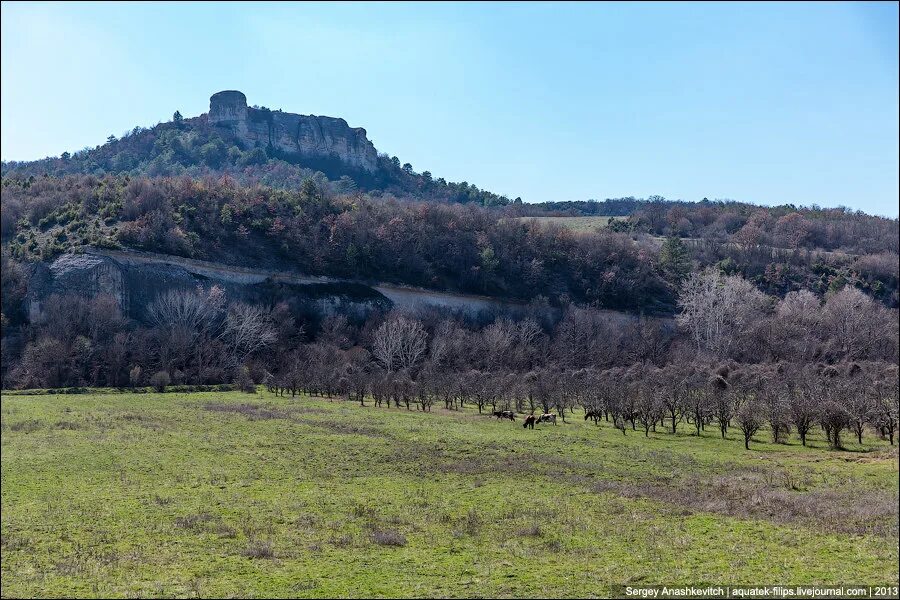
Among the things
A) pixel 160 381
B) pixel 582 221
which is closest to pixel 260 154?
pixel 582 221

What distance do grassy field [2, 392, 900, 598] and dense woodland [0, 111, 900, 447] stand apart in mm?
4163

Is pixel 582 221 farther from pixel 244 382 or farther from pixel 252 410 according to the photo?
pixel 252 410

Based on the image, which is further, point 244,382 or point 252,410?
point 244,382

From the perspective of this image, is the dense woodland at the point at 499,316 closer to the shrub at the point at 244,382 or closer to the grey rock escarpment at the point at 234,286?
the shrub at the point at 244,382

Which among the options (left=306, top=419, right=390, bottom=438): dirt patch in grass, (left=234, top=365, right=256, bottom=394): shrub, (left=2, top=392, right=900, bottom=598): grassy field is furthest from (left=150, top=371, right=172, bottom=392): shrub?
(left=2, top=392, right=900, bottom=598): grassy field

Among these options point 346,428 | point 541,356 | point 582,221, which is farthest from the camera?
point 582,221

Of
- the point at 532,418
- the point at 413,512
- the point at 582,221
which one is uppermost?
the point at 582,221

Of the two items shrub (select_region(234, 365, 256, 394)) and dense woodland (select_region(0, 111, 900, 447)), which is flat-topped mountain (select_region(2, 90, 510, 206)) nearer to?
dense woodland (select_region(0, 111, 900, 447))

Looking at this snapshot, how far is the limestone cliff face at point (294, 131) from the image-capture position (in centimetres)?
17762

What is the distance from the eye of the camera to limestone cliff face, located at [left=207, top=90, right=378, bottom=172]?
177625 mm

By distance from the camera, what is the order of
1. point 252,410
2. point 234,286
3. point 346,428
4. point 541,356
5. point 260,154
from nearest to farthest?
point 346,428 < point 252,410 < point 541,356 < point 234,286 < point 260,154

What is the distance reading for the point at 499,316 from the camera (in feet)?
287

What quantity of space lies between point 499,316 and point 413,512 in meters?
69.8

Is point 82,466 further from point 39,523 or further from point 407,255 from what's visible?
point 407,255
